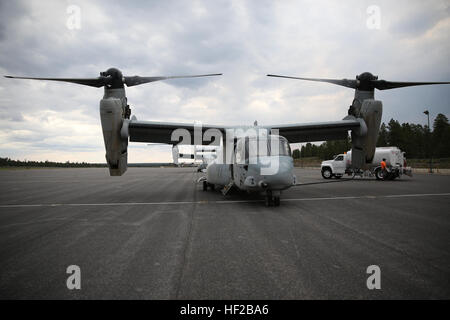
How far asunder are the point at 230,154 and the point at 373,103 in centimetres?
689

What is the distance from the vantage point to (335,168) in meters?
22.5

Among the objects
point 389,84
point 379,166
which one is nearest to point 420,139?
point 379,166

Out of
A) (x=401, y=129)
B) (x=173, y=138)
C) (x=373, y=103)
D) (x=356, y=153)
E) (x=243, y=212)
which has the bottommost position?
(x=243, y=212)

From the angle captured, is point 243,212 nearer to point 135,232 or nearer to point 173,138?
point 135,232

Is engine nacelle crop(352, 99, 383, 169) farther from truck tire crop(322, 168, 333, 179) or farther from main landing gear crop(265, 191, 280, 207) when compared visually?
truck tire crop(322, 168, 333, 179)

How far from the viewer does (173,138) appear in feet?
42.8

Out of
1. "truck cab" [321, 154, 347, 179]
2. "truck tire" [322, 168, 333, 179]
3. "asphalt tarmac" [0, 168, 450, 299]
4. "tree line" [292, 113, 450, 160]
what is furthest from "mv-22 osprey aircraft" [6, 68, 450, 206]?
"tree line" [292, 113, 450, 160]

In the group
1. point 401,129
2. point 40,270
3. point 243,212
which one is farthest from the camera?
point 401,129

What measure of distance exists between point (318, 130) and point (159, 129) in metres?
8.14

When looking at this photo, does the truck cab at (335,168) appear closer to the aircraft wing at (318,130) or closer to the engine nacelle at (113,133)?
the aircraft wing at (318,130)

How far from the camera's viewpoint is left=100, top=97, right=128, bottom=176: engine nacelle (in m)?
9.58

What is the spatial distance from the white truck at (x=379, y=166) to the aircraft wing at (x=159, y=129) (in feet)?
47.1

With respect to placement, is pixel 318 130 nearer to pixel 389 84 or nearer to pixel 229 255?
pixel 389 84

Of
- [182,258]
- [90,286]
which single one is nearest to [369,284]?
[182,258]
